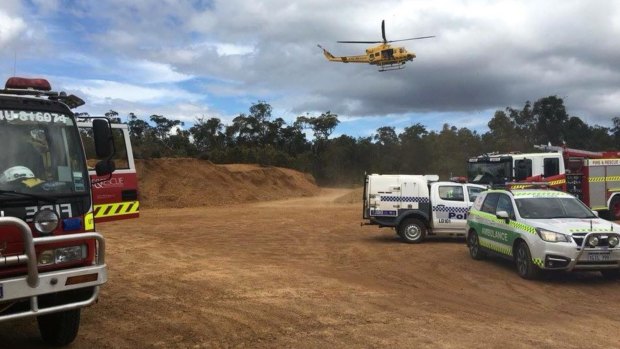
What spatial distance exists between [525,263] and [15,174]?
8246 mm

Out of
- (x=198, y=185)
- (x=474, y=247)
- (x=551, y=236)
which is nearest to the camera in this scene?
(x=551, y=236)

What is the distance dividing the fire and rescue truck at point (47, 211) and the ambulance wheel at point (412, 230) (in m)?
10.5

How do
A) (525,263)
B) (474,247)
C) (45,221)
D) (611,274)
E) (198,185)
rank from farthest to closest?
(198,185) → (474,247) → (611,274) → (525,263) → (45,221)

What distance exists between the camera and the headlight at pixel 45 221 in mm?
4848

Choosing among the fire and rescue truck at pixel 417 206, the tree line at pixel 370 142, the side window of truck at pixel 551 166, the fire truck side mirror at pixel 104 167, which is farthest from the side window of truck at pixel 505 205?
the tree line at pixel 370 142

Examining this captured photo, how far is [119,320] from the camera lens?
6.83 m

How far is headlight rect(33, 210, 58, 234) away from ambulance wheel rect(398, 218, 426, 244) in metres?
11.3

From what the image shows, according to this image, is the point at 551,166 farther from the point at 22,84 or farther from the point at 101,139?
the point at 22,84

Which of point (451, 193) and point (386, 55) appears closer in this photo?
point (451, 193)

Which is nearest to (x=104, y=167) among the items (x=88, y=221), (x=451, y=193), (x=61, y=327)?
(x=88, y=221)

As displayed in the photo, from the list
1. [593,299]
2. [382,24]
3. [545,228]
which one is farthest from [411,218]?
[382,24]

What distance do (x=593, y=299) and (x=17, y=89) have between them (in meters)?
8.44

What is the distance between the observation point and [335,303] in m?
7.71

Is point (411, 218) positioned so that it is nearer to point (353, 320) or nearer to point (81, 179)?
point (353, 320)
